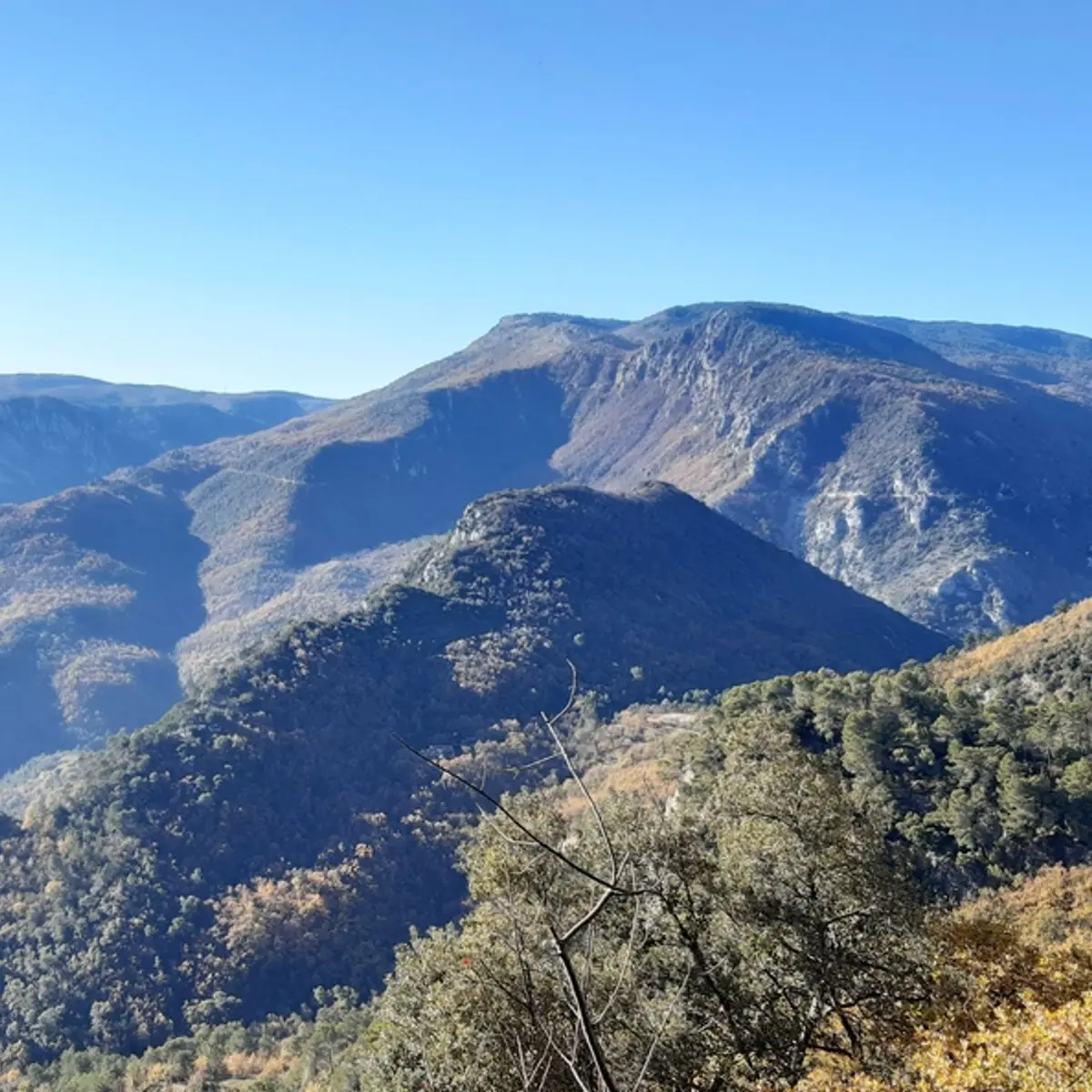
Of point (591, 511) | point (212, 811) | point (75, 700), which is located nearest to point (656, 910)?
point (212, 811)

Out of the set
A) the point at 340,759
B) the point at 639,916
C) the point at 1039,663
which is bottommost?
the point at 340,759

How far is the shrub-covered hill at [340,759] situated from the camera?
204 feet

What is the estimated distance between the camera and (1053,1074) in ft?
28.5

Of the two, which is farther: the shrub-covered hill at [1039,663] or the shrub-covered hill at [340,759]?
the shrub-covered hill at [340,759]

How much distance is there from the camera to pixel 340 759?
86812mm

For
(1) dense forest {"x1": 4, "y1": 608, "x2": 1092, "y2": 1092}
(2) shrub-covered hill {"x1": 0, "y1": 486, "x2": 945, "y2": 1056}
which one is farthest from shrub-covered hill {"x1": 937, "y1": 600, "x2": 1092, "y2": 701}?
(2) shrub-covered hill {"x1": 0, "y1": 486, "x2": 945, "y2": 1056}

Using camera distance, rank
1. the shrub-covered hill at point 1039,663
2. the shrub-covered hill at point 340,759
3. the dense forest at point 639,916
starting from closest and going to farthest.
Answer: the dense forest at point 639,916, the shrub-covered hill at point 1039,663, the shrub-covered hill at point 340,759

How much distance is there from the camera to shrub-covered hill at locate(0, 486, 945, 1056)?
62.1 m

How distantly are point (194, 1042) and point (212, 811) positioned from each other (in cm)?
2527

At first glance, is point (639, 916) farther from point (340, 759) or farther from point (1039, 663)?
point (340, 759)

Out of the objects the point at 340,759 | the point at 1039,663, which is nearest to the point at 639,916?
the point at 1039,663

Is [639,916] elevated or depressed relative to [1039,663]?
elevated

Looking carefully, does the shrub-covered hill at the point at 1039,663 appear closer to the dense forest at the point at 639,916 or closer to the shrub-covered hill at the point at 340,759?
the dense forest at the point at 639,916

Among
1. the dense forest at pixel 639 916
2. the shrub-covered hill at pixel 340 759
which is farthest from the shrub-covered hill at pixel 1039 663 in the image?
the shrub-covered hill at pixel 340 759
